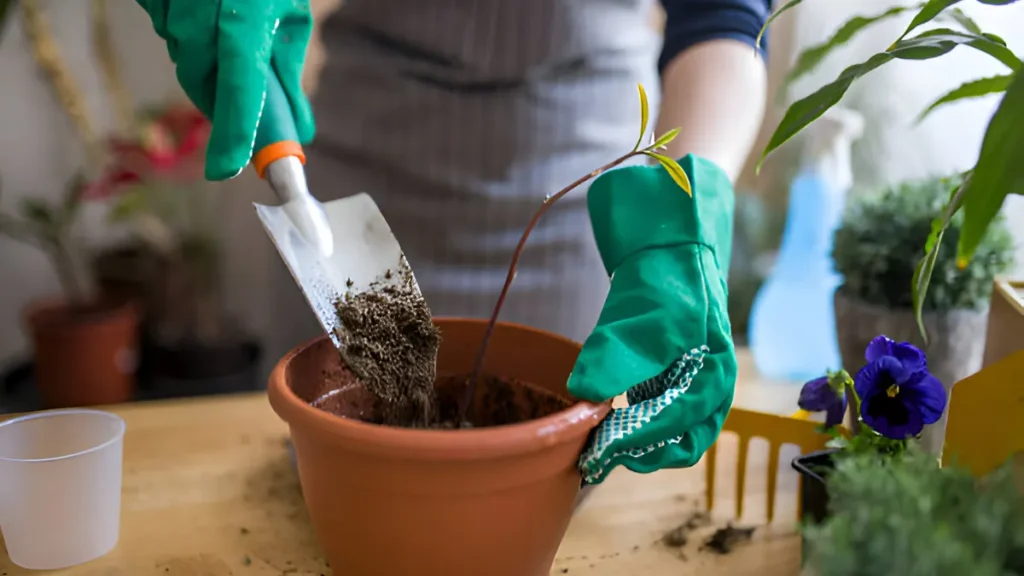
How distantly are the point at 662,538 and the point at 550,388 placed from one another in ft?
0.46

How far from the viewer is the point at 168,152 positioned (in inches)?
53.5

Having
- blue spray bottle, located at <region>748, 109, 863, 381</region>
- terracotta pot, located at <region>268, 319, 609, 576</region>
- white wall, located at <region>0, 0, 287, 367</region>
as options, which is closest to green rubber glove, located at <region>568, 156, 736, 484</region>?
terracotta pot, located at <region>268, 319, 609, 576</region>

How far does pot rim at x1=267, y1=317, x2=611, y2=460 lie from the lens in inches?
14.4

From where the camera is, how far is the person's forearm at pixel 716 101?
66cm

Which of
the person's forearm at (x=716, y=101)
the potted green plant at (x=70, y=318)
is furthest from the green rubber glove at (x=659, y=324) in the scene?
the potted green plant at (x=70, y=318)

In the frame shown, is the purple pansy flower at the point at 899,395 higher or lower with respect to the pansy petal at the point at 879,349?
lower

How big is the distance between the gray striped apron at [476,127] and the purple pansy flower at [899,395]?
16.0 inches

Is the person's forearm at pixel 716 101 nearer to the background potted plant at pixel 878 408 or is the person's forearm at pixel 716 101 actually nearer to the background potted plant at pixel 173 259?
the background potted plant at pixel 878 408

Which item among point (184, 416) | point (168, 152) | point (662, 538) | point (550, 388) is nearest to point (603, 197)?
point (550, 388)

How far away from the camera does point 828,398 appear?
0.50 m

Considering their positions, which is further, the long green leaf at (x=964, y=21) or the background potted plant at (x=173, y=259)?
the background potted plant at (x=173, y=259)

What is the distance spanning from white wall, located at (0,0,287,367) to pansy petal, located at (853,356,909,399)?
1096mm

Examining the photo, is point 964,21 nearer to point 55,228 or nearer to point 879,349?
point 879,349

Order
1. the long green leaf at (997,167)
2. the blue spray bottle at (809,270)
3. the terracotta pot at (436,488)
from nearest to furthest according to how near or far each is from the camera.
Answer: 1. the long green leaf at (997,167)
2. the terracotta pot at (436,488)
3. the blue spray bottle at (809,270)
